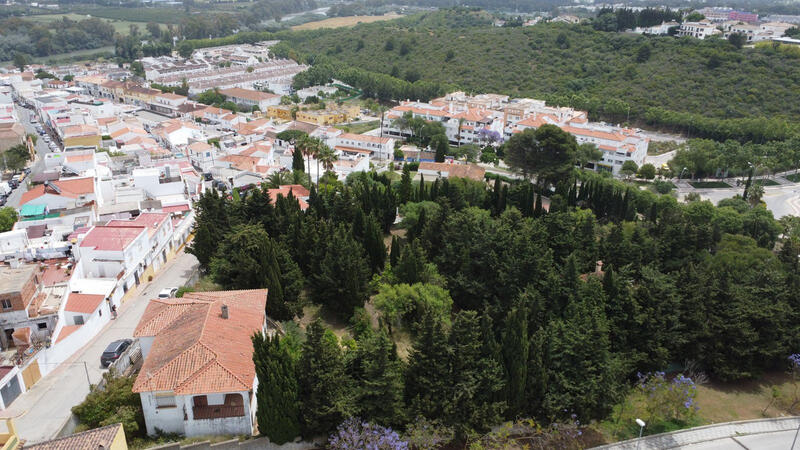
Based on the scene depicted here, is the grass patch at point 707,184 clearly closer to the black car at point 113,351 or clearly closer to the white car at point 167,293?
the white car at point 167,293

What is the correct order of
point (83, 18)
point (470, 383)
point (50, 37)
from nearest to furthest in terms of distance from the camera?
1. point (470, 383)
2. point (50, 37)
3. point (83, 18)

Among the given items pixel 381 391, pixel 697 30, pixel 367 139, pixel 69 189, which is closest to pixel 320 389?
pixel 381 391

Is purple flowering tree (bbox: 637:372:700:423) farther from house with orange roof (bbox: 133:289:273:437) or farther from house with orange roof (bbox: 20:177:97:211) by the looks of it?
house with orange roof (bbox: 20:177:97:211)

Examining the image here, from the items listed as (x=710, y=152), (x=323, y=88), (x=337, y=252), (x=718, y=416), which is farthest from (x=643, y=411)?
(x=323, y=88)

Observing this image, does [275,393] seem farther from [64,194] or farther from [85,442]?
[64,194]

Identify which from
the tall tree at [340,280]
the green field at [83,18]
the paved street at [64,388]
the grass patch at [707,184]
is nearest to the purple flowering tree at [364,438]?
the tall tree at [340,280]

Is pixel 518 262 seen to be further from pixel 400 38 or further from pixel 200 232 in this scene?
pixel 400 38
